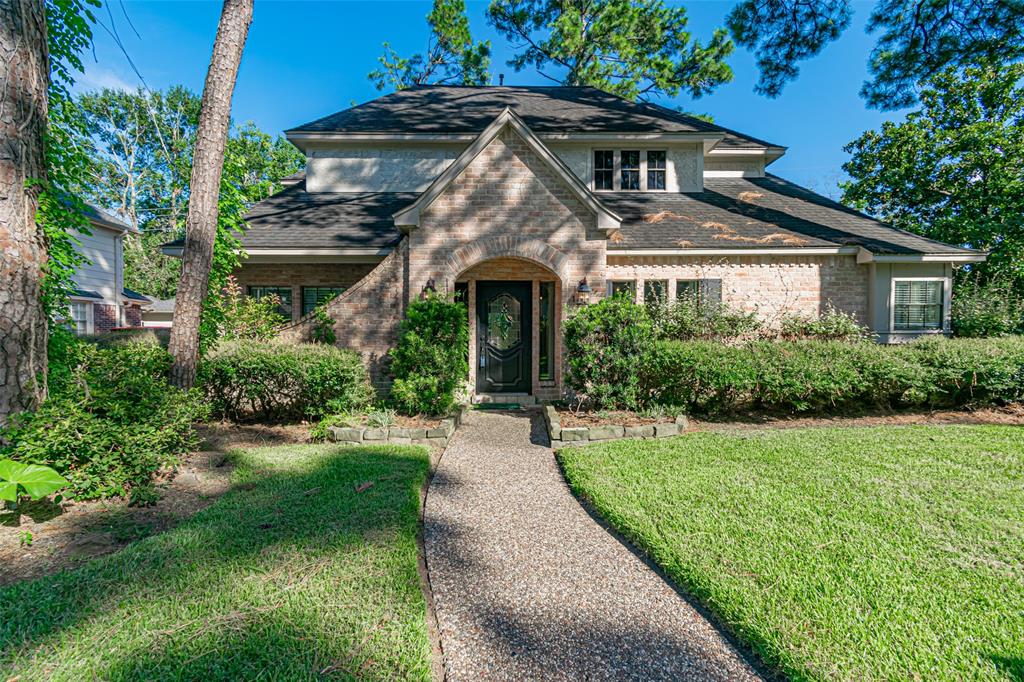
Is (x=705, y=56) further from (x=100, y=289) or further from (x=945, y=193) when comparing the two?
(x=100, y=289)

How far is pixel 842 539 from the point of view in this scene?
3584mm

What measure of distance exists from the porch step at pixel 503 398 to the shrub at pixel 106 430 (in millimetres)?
5446

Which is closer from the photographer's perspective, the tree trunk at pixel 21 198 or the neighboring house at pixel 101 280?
the tree trunk at pixel 21 198

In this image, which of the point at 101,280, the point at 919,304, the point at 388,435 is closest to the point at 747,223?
the point at 919,304

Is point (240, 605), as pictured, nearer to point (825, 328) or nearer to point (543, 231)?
point (543, 231)

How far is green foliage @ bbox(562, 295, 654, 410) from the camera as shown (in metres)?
7.50

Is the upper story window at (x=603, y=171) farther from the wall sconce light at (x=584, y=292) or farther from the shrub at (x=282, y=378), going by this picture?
the shrub at (x=282, y=378)

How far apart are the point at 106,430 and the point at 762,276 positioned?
39.5ft

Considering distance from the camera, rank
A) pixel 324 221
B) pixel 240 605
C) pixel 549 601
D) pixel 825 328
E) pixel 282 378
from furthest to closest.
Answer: pixel 324 221 → pixel 825 328 → pixel 282 378 → pixel 549 601 → pixel 240 605

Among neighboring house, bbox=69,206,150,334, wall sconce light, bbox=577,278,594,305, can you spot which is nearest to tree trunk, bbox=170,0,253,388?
wall sconce light, bbox=577,278,594,305

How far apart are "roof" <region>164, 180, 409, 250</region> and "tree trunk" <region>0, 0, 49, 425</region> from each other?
5.71 metres

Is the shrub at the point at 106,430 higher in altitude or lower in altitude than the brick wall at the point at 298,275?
lower

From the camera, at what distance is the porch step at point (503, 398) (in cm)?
966

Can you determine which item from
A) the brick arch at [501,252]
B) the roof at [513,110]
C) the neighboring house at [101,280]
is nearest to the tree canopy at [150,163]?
the neighboring house at [101,280]
